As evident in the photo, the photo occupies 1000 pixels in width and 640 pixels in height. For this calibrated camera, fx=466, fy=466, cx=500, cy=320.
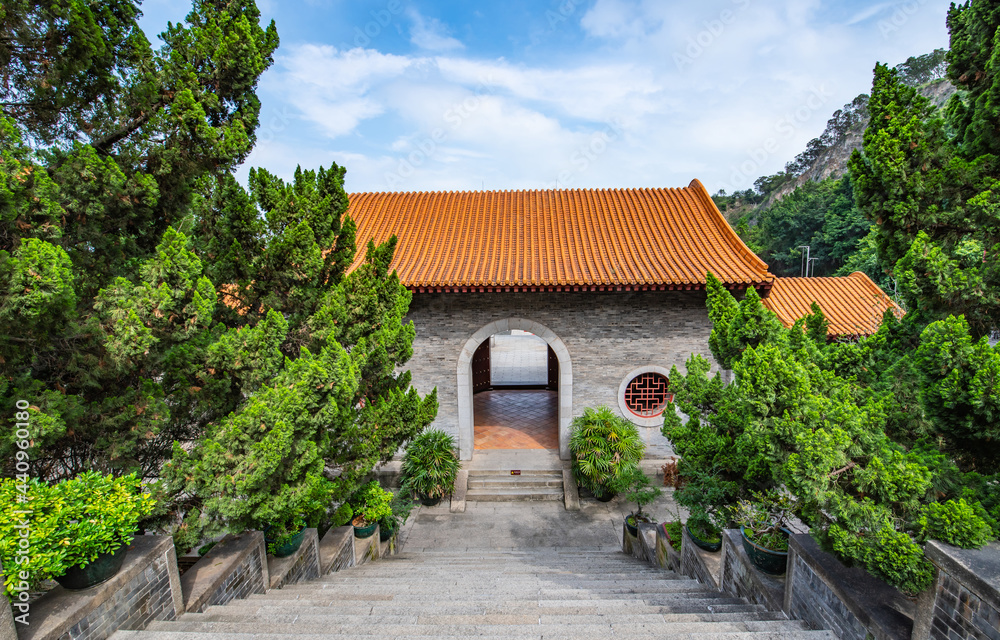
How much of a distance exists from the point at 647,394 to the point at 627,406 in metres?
0.47

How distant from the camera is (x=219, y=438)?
12.5ft

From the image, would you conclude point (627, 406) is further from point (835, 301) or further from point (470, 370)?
point (835, 301)

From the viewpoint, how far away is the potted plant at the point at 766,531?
4.20 meters

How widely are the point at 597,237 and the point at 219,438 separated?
788 cm

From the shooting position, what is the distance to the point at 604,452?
27.0ft

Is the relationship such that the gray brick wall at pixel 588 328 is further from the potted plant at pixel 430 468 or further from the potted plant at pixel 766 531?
the potted plant at pixel 766 531

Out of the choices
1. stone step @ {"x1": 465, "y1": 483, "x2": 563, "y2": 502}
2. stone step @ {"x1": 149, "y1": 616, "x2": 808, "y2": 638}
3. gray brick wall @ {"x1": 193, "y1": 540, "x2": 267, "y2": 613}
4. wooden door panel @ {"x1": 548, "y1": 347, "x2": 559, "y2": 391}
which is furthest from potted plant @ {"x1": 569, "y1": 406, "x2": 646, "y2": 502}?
wooden door panel @ {"x1": 548, "y1": 347, "x2": 559, "y2": 391}

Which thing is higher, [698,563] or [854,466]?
[854,466]

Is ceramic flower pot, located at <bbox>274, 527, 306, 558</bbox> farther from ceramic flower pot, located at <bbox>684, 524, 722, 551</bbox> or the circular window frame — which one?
the circular window frame

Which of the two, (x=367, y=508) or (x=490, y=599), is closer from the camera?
(x=490, y=599)

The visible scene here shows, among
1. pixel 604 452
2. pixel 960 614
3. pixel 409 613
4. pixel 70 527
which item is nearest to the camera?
pixel 960 614

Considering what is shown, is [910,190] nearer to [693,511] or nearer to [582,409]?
[693,511]

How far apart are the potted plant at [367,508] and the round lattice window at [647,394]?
5.12 meters

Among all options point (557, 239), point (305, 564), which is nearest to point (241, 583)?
point (305, 564)
